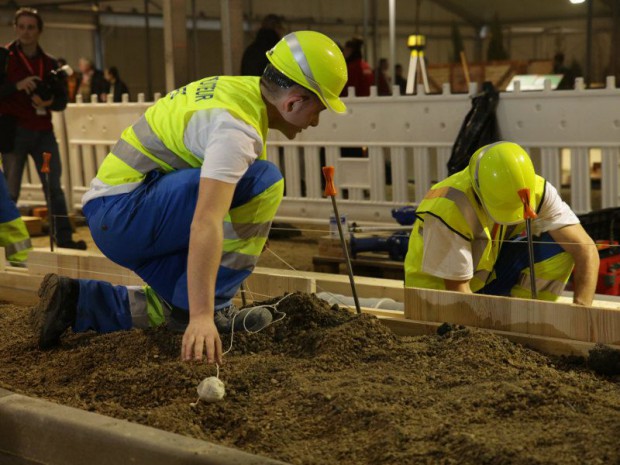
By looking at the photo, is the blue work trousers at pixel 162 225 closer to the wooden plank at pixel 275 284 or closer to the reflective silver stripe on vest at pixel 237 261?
the reflective silver stripe on vest at pixel 237 261

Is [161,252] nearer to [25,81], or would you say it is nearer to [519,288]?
[519,288]

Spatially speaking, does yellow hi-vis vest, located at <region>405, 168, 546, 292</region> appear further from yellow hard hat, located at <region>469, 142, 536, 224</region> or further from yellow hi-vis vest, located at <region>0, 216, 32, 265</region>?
yellow hi-vis vest, located at <region>0, 216, 32, 265</region>

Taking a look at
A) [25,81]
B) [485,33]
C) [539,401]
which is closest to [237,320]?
[539,401]

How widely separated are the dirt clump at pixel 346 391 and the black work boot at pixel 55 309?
74mm

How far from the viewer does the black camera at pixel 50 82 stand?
841 centimetres

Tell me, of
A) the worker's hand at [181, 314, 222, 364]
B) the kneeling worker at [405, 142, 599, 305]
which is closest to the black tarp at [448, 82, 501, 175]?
the kneeling worker at [405, 142, 599, 305]

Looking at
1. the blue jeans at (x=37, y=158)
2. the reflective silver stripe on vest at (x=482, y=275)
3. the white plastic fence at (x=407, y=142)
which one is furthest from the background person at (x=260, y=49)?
the reflective silver stripe on vest at (x=482, y=275)

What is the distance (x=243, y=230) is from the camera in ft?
13.5

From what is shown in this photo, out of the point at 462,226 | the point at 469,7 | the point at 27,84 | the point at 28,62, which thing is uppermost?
the point at 469,7

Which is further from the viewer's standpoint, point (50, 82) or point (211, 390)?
point (50, 82)

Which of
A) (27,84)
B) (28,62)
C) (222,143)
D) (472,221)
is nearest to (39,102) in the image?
(27,84)

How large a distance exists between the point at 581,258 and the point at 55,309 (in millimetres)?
2527

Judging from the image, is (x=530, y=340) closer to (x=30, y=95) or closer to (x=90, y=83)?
(x=30, y=95)

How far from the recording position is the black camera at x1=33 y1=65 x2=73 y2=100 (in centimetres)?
841
